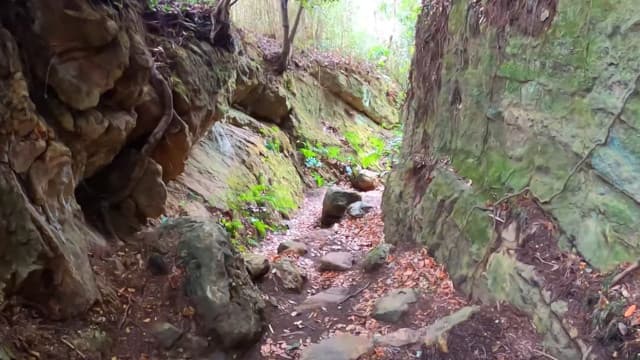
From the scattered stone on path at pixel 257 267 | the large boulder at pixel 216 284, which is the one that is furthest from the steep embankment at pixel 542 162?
the large boulder at pixel 216 284

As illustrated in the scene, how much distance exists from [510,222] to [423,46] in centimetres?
343

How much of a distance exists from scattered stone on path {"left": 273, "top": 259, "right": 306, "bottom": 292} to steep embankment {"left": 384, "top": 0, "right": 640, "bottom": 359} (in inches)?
56.2

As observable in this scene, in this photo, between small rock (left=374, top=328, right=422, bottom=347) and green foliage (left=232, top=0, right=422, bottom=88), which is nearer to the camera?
small rock (left=374, top=328, right=422, bottom=347)

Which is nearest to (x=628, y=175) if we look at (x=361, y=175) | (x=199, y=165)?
(x=199, y=165)

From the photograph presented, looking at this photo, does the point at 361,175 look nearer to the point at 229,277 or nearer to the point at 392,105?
the point at 392,105

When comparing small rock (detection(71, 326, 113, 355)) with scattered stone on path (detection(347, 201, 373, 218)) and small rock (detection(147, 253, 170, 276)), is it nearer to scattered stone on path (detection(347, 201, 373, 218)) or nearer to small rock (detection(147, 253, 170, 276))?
small rock (detection(147, 253, 170, 276))

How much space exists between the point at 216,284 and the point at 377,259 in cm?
208

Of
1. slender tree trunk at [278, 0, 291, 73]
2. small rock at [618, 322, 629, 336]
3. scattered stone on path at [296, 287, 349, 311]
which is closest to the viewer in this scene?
small rock at [618, 322, 629, 336]

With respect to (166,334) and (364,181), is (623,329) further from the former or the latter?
(364,181)

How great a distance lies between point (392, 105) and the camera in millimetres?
17109

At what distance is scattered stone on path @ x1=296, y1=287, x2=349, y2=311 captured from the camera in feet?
17.2

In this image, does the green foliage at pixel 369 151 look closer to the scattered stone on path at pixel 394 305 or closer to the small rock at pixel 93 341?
the scattered stone on path at pixel 394 305

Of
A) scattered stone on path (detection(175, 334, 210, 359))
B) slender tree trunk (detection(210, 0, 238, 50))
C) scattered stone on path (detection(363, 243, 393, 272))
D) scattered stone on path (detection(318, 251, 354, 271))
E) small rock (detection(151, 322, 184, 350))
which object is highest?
slender tree trunk (detection(210, 0, 238, 50))

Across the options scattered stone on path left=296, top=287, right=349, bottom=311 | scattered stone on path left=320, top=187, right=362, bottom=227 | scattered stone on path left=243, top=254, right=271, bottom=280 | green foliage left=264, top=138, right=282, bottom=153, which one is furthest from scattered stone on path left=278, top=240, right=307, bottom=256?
green foliage left=264, top=138, right=282, bottom=153
